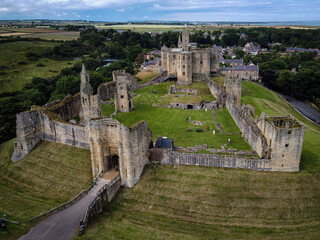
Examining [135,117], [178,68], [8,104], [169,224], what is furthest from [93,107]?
[178,68]

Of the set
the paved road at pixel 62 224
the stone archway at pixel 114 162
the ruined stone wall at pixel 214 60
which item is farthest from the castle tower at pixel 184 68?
the paved road at pixel 62 224

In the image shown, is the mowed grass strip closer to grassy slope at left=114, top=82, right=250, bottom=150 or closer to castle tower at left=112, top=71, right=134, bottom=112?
grassy slope at left=114, top=82, right=250, bottom=150

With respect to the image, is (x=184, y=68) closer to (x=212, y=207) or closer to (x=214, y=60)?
(x=214, y=60)

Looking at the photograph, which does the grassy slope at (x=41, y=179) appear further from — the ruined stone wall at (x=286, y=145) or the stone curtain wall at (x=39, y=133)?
the ruined stone wall at (x=286, y=145)

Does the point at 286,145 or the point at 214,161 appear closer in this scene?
the point at 286,145

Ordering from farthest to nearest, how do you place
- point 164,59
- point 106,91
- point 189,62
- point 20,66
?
point 20,66 < point 164,59 < point 189,62 < point 106,91

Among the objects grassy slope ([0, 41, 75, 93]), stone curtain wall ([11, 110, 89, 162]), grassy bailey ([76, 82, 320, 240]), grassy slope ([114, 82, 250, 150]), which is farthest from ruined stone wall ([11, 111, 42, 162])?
grassy slope ([0, 41, 75, 93])

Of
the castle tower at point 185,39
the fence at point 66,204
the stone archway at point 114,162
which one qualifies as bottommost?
the fence at point 66,204

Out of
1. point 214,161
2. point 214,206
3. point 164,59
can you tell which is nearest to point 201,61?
point 164,59
